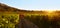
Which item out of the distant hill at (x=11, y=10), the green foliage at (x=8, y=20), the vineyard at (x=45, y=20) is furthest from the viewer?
the vineyard at (x=45, y=20)

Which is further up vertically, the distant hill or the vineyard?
the distant hill

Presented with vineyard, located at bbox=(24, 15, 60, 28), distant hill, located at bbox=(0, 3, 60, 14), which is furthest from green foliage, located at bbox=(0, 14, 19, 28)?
vineyard, located at bbox=(24, 15, 60, 28)

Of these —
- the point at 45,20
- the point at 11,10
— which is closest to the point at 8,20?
the point at 11,10

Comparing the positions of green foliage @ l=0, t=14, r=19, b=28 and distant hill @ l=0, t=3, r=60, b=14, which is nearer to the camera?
green foliage @ l=0, t=14, r=19, b=28

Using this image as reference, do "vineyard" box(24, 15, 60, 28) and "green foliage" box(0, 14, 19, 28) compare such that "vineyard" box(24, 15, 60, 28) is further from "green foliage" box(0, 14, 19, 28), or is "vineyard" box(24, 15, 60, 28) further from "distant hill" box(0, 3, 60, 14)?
"green foliage" box(0, 14, 19, 28)

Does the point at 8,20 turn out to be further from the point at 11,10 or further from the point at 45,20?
the point at 45,20

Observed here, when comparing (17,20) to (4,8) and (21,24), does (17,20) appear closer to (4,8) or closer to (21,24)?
(21,24)

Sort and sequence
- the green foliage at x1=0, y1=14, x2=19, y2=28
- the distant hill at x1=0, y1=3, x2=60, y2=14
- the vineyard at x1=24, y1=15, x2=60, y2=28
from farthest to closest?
1. the vineyard at x1=24, y1=15, x2=60, y2=28
2. the distant hill at x1=0, y1=3, x2=60, y2=14
3. the green foliage at x1=0, y1=14, x2=19, y2=28

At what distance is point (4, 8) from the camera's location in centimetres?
680

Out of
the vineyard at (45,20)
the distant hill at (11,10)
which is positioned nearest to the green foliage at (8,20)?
the distant hill at (11,10)

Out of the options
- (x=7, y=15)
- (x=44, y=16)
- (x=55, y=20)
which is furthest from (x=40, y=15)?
(x=7, y=15)

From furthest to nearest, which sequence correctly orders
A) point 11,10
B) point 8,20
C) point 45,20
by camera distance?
point 45,20, point 11,10, point 8,20

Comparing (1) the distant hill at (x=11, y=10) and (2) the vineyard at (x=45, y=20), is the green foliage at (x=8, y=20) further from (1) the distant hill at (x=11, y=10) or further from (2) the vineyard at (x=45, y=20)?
(2) the vineyard at (x=45, y=20)

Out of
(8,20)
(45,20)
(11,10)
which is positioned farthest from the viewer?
(45,20)
